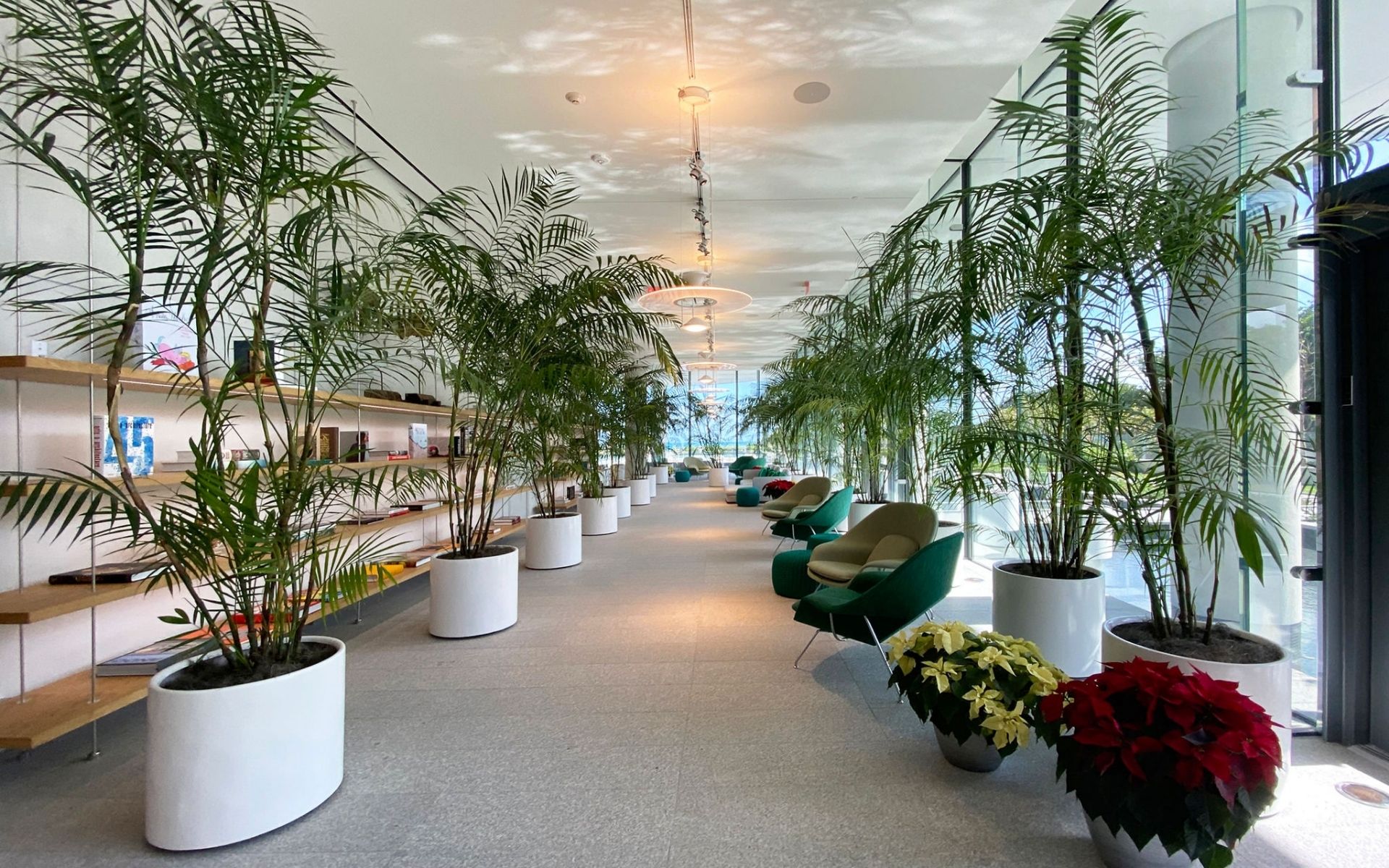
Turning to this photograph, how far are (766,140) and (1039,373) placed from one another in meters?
3.13

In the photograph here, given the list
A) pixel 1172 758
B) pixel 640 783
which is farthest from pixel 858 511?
pixel 1172 758

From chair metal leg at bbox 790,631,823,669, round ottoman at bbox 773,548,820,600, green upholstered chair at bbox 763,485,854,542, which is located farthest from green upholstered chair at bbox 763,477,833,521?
chair metal leg at bbox 790,631,823,669

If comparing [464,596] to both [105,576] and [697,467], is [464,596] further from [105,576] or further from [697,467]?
[697,467]

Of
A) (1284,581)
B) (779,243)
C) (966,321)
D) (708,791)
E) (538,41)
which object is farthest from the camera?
(779,243)

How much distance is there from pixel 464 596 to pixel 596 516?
4259 millimetres

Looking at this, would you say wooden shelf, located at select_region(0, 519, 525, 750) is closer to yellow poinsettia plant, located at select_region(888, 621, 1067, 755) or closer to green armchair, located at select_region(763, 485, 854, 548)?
yellow poinsettia plant, located at select_region(888, 621, 1067, 755)

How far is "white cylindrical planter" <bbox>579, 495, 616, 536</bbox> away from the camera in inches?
321

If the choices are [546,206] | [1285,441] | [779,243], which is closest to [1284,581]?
[1285,441]

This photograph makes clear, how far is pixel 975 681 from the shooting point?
2205 mm

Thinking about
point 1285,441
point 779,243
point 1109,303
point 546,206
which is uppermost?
point 779,243

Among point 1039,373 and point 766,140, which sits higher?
point 766,140

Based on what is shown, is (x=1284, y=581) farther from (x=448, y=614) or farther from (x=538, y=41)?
(x=538, y=41)

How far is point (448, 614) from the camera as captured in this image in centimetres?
393

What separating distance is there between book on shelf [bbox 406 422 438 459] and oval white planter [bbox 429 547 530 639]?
2.13 metres
